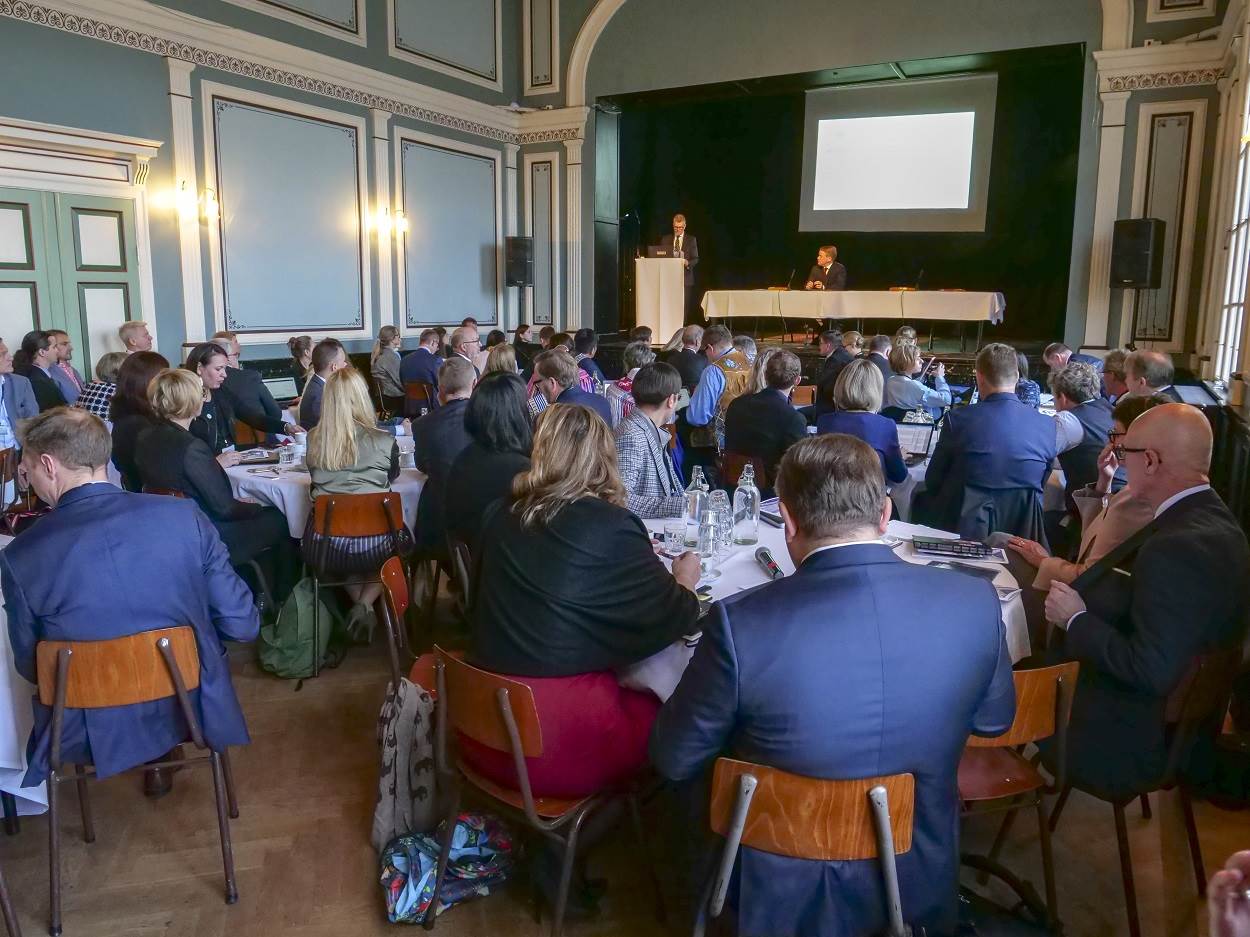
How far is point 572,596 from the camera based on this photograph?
2111mm

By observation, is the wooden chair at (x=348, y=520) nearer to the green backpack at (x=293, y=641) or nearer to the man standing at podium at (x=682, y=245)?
the green backpack at (x=293, y=641)

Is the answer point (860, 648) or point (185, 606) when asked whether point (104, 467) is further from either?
point (860, 648)

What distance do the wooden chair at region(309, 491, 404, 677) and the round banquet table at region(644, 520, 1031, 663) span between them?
4.12 feet

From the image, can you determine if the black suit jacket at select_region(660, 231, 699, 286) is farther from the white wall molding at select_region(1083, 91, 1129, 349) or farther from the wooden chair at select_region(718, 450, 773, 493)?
the wooden chair at select_region(718, 450, 773, 493)

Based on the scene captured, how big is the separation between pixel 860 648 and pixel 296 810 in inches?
86.2

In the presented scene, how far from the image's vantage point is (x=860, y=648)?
1490mm

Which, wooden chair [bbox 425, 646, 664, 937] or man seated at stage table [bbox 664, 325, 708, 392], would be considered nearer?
wooden chair [bbox 425, 646, 664, 937]

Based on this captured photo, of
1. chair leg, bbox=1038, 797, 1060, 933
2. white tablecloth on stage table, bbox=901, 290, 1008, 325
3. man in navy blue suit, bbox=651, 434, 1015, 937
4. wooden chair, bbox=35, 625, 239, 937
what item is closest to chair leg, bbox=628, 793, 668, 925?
man in navy blue suit, bbox=651, 434, 1015, 937

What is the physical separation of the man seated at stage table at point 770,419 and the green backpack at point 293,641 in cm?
222

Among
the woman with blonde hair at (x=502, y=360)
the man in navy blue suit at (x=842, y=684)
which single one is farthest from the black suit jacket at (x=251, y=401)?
the man in navy blue suit at (x=842, y=684)

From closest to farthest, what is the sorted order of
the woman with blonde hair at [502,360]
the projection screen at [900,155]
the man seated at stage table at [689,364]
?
the woman with blonde hair at [502,360], the man seated at stage table at [689,364], the projection screen at [900,155]

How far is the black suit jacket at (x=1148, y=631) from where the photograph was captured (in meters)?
2.06

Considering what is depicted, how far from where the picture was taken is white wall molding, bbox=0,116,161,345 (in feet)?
22.2

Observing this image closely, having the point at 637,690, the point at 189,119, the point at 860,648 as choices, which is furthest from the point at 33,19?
the point at 860,648
